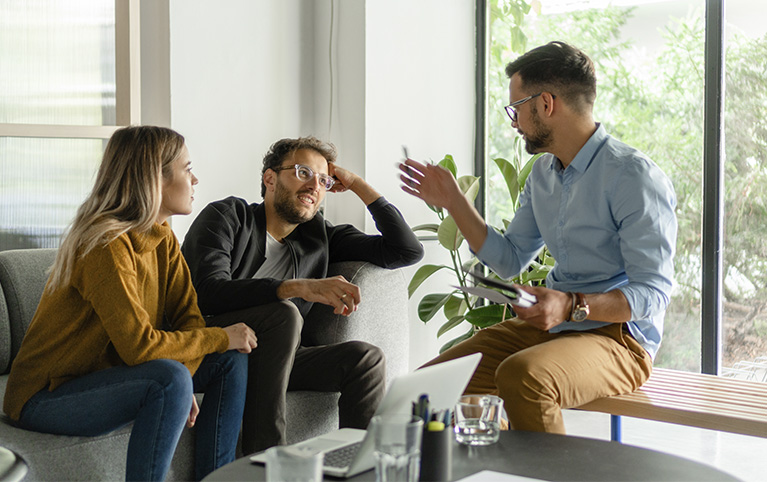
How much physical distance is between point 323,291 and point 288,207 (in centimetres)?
44

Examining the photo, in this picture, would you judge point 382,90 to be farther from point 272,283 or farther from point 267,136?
point 272,283

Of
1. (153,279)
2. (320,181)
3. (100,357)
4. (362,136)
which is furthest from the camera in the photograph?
(362,136)

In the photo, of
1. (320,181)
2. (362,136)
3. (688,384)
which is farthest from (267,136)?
(688,384)

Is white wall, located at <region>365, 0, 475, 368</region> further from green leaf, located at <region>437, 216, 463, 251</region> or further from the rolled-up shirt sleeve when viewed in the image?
the rolled-up shirt sleeve

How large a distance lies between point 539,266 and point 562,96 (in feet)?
3.74

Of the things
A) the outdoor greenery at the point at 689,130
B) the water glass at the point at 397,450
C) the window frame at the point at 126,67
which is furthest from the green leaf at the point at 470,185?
the water glass at the point at 397,450

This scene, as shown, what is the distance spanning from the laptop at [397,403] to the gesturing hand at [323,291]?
833mm

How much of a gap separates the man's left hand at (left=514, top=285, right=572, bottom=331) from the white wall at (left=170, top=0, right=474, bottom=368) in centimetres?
163

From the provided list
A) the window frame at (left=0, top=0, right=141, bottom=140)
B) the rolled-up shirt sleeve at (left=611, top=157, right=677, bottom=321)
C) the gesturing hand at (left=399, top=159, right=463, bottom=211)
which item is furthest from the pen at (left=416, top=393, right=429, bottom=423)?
the window frame at (left=0, top=0, right=141, bottom=140)

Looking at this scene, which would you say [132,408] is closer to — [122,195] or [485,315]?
[122,195]

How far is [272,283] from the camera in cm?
229

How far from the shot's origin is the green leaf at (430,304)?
11.0ft

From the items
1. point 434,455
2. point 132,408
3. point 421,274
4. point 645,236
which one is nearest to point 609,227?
point 645,236

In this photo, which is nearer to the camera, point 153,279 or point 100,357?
point 100,357
